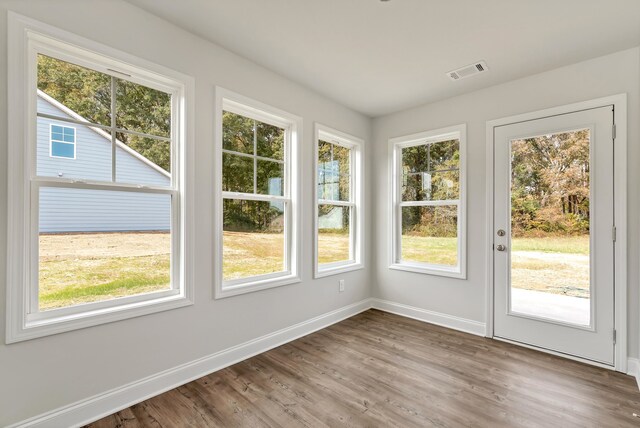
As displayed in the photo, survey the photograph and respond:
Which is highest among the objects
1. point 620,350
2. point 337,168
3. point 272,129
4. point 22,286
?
point 272,129

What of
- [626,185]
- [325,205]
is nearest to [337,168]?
[325,205]

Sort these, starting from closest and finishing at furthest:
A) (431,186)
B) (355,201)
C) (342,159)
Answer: (431,186)
(342,159)
(355,201)

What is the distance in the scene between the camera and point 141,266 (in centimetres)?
215

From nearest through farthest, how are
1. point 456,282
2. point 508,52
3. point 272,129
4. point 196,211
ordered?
point 196,211, point 508,52, point 272,129, point 456,282

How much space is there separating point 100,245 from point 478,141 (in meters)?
3.55

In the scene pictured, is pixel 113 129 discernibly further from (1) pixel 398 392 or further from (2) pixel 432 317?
(2) pixel 432 317

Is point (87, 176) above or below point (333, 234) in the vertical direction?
above

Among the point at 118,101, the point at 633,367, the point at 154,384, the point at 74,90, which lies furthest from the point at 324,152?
the point at 633,367

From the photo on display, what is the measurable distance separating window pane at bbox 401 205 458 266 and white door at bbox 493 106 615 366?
487mm

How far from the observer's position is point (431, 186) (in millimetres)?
3678

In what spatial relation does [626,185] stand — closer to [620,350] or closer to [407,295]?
[620,350]

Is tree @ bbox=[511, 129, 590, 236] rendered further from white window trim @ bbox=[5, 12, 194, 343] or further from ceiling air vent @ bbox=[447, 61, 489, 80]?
white window trim @ bbox=[5, 12, 194, 343]

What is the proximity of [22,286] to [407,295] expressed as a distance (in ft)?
11.6

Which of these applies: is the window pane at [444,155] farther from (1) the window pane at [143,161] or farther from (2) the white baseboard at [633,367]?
(1) the window pane at [143,161]
